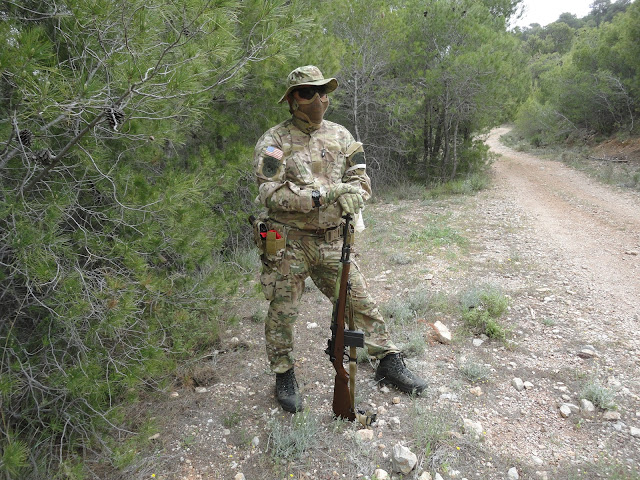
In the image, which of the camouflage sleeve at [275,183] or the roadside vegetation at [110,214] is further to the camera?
the camouflage sleeve at [275,183]

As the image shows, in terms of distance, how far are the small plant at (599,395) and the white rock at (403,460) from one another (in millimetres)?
1393

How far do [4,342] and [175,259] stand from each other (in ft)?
3.75

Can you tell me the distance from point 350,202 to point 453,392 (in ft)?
5.25

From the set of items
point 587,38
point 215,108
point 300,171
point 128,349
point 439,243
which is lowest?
point 439,243

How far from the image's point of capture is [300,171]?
2.51m

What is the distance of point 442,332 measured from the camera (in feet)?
11.7

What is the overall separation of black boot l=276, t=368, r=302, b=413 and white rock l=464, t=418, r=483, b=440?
1071 mm

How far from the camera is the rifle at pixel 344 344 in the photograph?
2387mm

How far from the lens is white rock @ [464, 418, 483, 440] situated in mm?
2400

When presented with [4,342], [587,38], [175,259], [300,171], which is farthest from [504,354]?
[587,38]

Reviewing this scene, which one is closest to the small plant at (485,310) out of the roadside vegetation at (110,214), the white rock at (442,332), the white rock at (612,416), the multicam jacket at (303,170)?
the roadside vegetation at (110,214)

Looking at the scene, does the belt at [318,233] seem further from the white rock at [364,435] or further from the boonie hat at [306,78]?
the white rock at [364,435]

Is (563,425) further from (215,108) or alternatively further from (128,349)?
(215,108)

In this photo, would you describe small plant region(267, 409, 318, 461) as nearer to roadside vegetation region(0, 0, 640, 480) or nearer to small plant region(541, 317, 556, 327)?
roadside vegetation region(0, 0, 640, 480)
